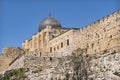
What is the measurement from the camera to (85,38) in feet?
107

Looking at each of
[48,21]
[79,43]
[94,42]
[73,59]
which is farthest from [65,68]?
[48,21]

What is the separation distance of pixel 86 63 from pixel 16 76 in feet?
16.7

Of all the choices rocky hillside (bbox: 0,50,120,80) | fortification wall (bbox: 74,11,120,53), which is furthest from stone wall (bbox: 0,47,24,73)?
rocky hillside (bbox: 0,50,120,80)

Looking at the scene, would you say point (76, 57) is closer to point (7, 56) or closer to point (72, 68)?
point (72, 68)

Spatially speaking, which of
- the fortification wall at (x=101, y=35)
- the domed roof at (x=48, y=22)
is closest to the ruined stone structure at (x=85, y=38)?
the fortification wall at (x=101, y=35)

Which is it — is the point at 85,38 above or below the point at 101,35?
above

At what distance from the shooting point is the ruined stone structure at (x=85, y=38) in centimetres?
2834

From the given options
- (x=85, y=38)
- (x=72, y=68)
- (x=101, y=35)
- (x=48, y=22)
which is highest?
(x=48, y=22)

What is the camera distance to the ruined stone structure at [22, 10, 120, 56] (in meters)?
28.3

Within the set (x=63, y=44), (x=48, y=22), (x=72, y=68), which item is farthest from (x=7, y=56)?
(x=72, y=68)

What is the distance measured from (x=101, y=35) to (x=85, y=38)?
2616 mm

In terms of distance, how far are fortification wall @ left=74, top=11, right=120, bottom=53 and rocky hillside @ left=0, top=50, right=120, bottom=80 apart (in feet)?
16.6

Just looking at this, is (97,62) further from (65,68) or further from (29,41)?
(29,41)

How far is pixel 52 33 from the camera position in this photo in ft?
148
